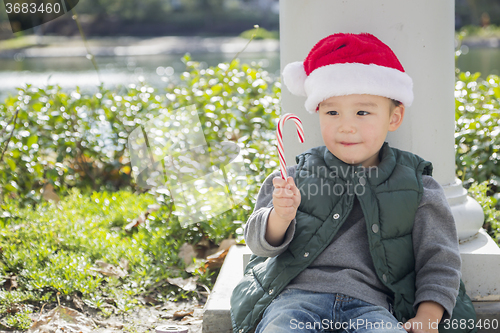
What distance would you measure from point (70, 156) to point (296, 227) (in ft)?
8.13

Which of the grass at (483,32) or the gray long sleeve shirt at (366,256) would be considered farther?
the grass at (483,32)

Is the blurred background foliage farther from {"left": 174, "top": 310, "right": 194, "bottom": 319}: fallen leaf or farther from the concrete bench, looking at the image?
the concrete bench

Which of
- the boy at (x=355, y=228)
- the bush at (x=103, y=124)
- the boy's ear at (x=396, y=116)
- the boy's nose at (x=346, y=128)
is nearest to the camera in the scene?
the boy at (x=355, y=228)

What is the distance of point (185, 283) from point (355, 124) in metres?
1.26

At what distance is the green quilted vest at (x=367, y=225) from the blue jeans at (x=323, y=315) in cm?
7

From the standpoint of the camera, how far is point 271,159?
126 inches

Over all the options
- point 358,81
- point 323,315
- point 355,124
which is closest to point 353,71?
point 358,81

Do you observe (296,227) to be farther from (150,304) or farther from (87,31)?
(87,31)

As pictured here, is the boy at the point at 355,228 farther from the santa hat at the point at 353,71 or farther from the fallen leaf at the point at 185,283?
the fallen leaf at the point at 185,283

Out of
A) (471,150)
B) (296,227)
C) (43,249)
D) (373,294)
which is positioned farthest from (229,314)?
(471,150)

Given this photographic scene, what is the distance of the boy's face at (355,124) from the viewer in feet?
5.57

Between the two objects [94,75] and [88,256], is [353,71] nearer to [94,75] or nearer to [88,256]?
[88,256]

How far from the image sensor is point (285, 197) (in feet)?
5.16

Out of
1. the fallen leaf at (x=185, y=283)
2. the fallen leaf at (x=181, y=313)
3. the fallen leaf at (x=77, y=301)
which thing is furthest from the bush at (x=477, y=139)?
the fallen leaf at (x=77, y=301)
